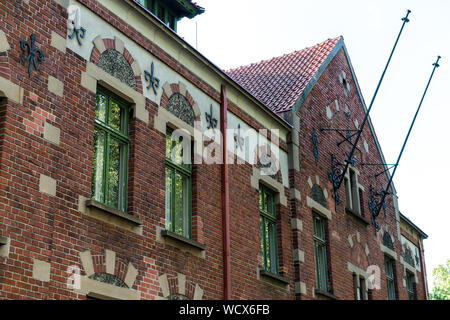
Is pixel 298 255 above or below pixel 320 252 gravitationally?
below

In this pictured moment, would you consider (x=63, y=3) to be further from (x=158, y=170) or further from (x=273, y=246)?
(x=273, y=246)

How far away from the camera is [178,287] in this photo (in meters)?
13.4

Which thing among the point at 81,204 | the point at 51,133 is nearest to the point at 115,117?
the point at 51,133

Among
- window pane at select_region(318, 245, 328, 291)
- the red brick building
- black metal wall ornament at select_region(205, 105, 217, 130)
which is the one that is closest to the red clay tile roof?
the red brick building

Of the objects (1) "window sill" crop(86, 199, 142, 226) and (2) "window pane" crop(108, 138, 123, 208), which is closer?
(1) "window sill" crop(86, 199, 142, 226)

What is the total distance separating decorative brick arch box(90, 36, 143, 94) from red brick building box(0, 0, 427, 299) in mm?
27

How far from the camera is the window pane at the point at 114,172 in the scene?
12.7 meters

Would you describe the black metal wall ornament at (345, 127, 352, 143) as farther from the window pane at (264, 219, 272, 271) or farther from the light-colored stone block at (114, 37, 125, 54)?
the light-colored stone block at (114, 37, 125, 54)

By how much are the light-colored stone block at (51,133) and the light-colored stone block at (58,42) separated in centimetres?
135

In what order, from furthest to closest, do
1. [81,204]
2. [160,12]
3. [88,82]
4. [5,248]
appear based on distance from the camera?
[160,12], [88,82], [81,204], [5,248]

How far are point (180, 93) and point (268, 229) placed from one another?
433 centimetres

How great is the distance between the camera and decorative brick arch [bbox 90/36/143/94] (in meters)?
12.7
